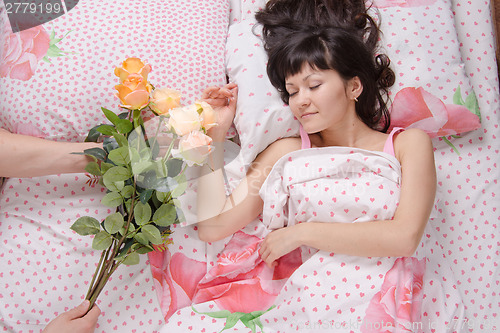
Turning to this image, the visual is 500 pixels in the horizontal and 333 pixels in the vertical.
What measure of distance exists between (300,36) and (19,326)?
1059 millimetres

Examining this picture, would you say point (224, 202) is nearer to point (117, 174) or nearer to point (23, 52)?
point (117, 174)

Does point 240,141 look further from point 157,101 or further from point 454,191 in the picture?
point 454,191

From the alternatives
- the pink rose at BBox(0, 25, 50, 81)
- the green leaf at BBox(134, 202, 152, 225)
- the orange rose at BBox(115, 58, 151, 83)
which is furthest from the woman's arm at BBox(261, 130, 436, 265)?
the pink rose at BBox(0, 25, 50, 81)

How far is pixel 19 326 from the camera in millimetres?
1268

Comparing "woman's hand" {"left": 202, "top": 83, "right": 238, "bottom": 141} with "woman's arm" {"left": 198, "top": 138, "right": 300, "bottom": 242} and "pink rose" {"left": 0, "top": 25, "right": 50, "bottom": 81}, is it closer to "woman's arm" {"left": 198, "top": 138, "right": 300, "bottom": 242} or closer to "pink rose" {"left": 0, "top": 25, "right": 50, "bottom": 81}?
"woman's arm" {"left": 198, "top": 138, "right": 300, "bottom": 242}

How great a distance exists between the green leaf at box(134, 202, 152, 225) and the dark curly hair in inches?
19.3

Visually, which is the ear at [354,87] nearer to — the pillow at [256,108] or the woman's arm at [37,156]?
the pillow at [256,108]

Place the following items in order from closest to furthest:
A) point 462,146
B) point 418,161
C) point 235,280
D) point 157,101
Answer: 1. point 157,101
2. point 418,161
3. point 235,280
4. point 462,146

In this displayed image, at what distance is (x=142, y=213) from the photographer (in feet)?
3.77

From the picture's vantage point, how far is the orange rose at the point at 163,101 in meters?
1.11

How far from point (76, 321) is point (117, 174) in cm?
37

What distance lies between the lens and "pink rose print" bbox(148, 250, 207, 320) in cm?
133

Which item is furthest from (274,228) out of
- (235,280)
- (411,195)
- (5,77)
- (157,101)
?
(5,77)

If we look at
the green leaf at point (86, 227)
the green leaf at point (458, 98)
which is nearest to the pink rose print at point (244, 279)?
the green leaf at point (86, 227)
